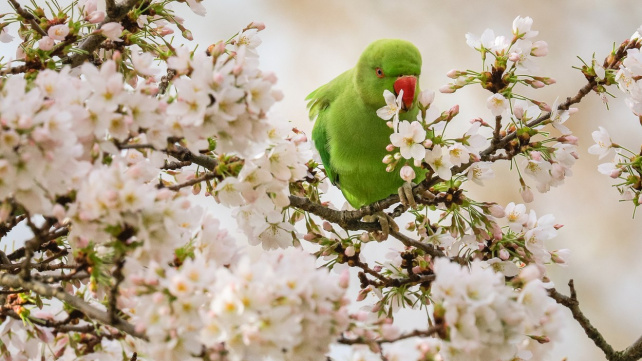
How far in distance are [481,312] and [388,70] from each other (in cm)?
146

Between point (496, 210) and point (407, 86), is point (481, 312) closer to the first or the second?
point (496, 210)

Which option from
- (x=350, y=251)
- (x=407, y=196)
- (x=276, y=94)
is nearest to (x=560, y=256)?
(x=407, y=196)

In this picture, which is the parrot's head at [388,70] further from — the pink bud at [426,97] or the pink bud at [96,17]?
the pink bud at [96,17]

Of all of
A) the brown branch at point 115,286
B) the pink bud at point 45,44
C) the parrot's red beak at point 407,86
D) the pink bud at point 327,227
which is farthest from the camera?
the parrot's red beak at point 407,86

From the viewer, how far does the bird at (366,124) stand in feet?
7.93

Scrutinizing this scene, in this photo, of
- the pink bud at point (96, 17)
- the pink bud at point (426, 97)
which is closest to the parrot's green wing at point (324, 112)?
the pink bud at point (426, 97)

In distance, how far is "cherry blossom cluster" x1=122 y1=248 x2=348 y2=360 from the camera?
992 mm

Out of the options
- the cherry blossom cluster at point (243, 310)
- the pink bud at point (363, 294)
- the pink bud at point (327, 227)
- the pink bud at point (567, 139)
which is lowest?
the cherry blossom cluster at point (243, 310)

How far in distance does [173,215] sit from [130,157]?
1.26 ft

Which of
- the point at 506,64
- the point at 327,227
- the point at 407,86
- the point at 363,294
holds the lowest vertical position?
the point at 363,294

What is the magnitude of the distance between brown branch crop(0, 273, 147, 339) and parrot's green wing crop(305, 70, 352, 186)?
5.06 feet

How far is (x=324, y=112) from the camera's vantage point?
9.12 ft

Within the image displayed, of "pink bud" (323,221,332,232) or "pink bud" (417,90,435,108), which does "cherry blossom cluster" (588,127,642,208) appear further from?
"pink bud" (323,221,332,232)

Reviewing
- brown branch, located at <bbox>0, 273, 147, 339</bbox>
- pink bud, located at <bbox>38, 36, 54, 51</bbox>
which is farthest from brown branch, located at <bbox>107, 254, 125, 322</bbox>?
pink bud, located at <bbox>38, 36, 54, 51</bbox>
